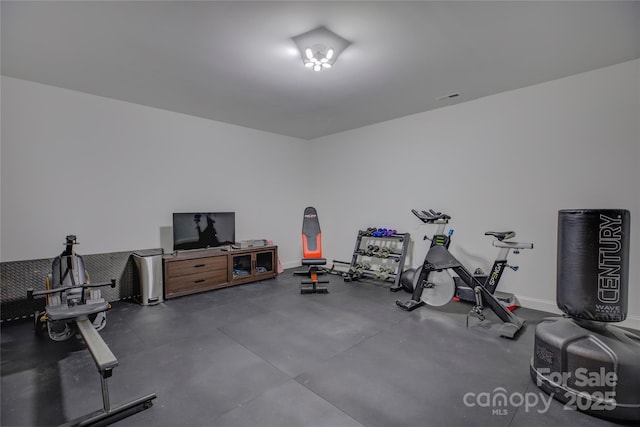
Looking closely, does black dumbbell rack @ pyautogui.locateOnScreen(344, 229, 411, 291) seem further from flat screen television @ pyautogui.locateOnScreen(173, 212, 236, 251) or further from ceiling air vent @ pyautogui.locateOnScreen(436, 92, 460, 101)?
flat screen television @ pyautogui.locateOnScreen(173, 212, 236, 251)

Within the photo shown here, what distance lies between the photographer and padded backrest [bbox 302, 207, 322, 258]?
5383mm

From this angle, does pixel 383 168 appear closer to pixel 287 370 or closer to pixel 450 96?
pixel 450 96

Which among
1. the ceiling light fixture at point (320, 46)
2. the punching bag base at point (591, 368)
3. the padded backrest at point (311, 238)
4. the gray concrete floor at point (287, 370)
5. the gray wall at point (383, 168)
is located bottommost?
the gray concrete floor at point (287, 370)

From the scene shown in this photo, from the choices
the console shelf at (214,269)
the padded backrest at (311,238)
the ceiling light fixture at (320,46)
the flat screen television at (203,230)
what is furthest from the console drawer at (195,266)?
the ceiling light fixture at (320,46)

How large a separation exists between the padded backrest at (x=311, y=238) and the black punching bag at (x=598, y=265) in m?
3.73

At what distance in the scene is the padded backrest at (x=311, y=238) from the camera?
5.38 metres

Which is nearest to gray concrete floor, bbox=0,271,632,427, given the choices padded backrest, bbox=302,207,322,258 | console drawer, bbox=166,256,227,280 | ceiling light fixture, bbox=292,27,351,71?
console drawer, bbox=166,256,227,280

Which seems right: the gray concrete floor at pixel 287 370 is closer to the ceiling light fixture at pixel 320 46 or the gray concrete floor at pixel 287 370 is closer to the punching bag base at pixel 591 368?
the punching bag base at pixel 591 368

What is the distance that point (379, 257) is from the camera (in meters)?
5.23

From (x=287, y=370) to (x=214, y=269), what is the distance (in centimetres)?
276

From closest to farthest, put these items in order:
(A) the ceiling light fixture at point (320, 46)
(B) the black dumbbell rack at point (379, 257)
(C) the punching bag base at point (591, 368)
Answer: (C) the punching bag base at point (591, 368) < (A) the ceiling light fixture at point (320, 46) < (B) the black dumbbell rack at point (379, 257)

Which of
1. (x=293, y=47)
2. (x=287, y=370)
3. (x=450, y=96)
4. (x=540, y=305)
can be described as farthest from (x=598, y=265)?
(x=293, y=47)

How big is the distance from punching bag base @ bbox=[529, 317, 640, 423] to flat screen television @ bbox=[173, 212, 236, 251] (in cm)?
442

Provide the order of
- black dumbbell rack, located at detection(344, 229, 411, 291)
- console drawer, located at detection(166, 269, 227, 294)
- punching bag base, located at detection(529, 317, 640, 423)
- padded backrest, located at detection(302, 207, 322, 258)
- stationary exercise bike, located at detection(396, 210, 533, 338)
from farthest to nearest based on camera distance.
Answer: padded backrest, located at detection(302, 207, 322, 258) < black dumbbell rack, located at detection(344, 229, 411, 291) < console drawer, located at detection(166, 269, 227, 294) < stationary exercise bike, located at detection(396, 210, 533, 338) < punching bag base, located at detection(529, 317, 640, 423)
